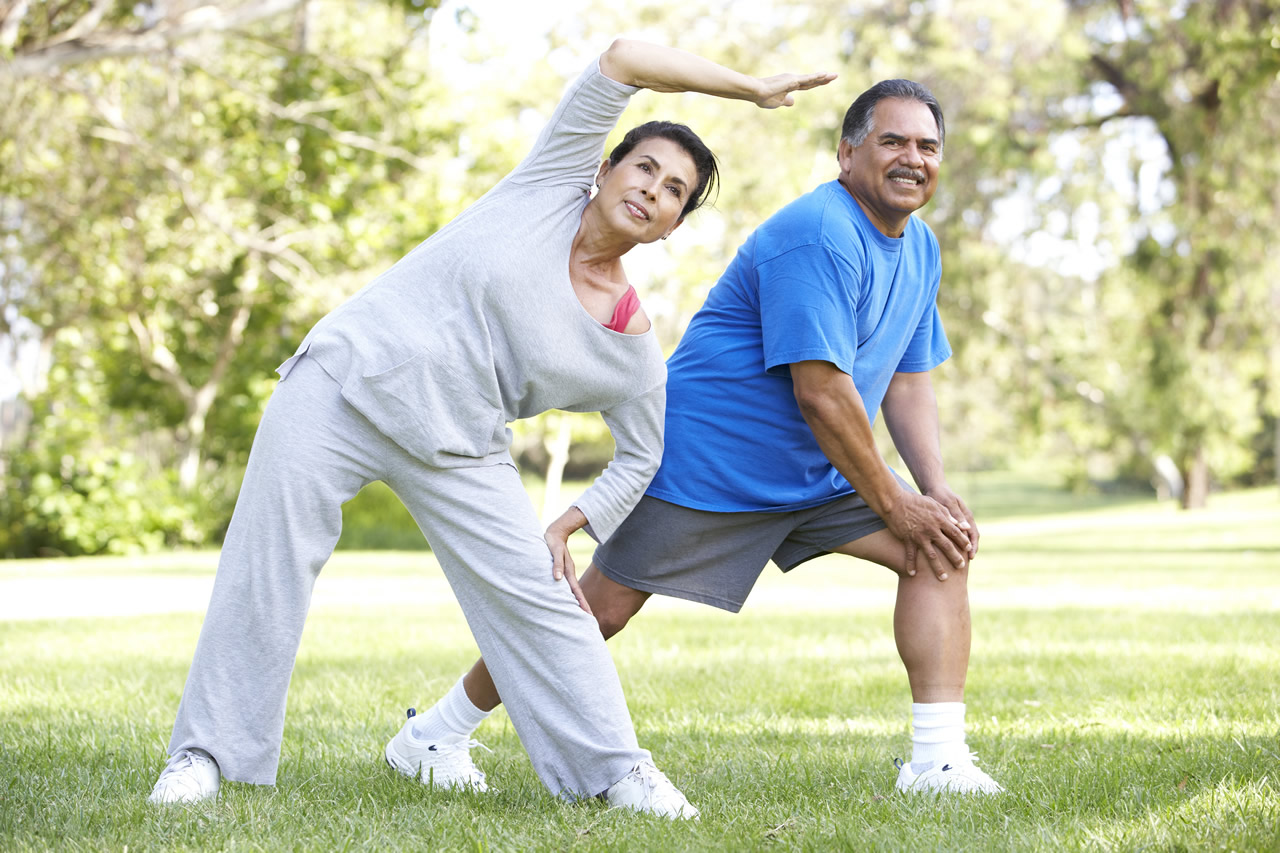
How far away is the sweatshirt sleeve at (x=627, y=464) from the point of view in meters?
3.29

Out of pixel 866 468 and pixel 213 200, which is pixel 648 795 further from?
pixel 213 200

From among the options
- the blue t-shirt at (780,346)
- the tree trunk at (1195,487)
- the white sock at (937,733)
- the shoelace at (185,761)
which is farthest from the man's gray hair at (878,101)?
the tree trunk at (1195,487)

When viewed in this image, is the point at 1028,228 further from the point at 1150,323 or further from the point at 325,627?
the point at 325,627

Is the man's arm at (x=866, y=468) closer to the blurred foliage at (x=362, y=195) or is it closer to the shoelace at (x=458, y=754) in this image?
the shoelace at (x=458, y=754)

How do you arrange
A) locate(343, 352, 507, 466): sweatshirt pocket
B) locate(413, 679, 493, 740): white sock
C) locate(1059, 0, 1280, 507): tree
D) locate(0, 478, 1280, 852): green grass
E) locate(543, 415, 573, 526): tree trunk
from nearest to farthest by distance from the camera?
locate(0, 478, 1280, 852): green grass < locate(343, 352, 507, 466): sweatshirt pocket < locate(413, 679, 493, 740): white sock < locate(1059, 0, 1280, 507): tree < locate(543, 415, 573, 526): tree trunk

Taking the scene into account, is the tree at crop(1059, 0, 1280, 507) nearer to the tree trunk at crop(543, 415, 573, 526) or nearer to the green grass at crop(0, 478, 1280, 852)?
the green grass at crop(0, 478, 1280, 852)

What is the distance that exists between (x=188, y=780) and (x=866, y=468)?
1.91 m

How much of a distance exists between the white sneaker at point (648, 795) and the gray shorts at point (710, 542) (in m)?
0.58

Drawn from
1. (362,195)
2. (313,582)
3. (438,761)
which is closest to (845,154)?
(313,582)

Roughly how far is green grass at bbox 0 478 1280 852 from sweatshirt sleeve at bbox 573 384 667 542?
751mm

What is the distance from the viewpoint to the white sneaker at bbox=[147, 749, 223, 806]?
10.1 feet

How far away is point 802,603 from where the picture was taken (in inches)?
402

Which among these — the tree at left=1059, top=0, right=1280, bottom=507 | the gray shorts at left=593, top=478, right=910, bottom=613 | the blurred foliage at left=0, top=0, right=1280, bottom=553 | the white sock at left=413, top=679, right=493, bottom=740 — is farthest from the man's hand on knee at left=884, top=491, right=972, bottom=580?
the tree at left=1059, top=0, right=1280, bottom=507

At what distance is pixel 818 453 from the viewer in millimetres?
3582
